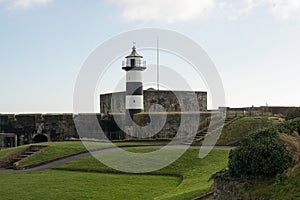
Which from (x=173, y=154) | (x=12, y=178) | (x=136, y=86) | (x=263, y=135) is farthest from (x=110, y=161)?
(x=136, y=86)

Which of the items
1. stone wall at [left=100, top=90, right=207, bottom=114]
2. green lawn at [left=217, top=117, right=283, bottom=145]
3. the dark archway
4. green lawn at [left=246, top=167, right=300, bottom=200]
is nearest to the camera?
green lawn at [left=246, top=167, right=300, bottom=200]

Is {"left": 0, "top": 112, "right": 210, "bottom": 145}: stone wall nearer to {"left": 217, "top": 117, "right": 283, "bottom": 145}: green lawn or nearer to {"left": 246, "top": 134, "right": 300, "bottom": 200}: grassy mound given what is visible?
{"left": 217, "top": 117, "right": 283, "bottom": 145}: green lawn

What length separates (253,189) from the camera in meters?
8.52

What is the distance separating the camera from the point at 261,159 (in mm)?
8938

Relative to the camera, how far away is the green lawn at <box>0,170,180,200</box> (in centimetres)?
1294

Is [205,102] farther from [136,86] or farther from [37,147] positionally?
[37,147]

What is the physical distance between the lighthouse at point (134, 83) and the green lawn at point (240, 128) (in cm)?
1021

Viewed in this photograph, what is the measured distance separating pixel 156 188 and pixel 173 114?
49.4ft

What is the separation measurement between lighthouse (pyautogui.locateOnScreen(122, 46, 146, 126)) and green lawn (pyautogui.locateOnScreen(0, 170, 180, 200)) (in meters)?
→ 16.3

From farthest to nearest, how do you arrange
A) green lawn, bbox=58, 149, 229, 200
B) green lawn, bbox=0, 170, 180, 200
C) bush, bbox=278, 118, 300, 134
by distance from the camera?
green lawn, bbox=58, 149, 229, 200 < green lawn, bbox=0, 170, 180, 200 < bush, bbox=278, 118, 300, 134

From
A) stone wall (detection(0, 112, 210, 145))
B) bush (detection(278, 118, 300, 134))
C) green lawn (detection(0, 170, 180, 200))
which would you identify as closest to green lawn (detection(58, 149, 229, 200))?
green lawn (detection(0, 170, 180, 200))

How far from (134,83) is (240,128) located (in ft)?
39.1

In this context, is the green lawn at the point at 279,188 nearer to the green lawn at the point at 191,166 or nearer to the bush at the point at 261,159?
the bush at the point at 261,159

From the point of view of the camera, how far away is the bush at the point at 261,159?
8.88 meters
